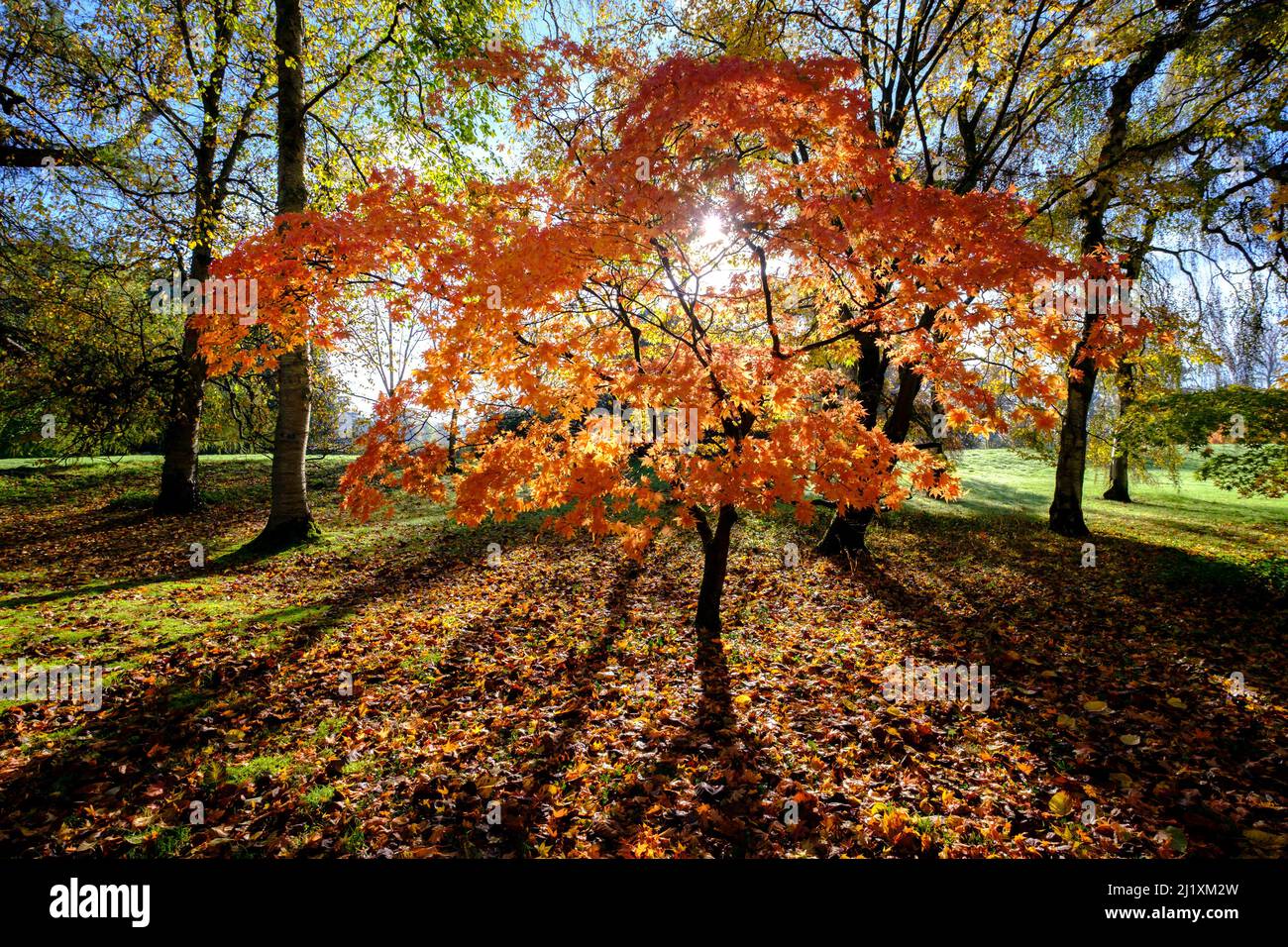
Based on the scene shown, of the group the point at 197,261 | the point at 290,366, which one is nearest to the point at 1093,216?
the point at 290,366

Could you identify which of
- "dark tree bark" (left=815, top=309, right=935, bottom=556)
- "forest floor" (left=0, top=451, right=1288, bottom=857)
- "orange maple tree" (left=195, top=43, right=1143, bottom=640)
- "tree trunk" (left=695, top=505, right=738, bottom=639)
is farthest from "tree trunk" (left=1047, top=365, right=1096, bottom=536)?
"tree trunk" (left=695, top=505, right=738, bottom=639)

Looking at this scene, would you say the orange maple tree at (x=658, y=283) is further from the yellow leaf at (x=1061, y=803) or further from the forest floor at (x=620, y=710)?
the yellow leaf at (x=1061, y=803)

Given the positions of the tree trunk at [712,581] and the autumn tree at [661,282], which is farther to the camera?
the tree trunk at [712,581]

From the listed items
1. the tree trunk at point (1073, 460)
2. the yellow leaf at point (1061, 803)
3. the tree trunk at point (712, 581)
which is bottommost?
the yellow leaf at point (1061, 803)

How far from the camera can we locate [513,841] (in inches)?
139

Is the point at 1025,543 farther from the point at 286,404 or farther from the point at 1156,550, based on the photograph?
the point at 286,404

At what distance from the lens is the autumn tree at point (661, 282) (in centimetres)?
461

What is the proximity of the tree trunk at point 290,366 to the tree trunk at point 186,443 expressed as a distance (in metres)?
3.72

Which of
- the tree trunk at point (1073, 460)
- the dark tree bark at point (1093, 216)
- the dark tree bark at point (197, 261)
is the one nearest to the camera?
the dark tree bark at point (1093, 216)

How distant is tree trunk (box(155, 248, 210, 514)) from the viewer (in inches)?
477

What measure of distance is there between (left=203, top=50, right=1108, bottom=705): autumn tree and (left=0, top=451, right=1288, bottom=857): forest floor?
2014 millimetres

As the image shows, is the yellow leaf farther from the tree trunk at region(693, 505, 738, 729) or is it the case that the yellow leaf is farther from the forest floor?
the tree trunk at region(693, 505, 738, 729)

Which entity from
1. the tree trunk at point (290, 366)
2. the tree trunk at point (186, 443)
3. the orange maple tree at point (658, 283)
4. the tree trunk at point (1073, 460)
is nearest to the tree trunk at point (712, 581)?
the orange maple tree at point (658, 283)
